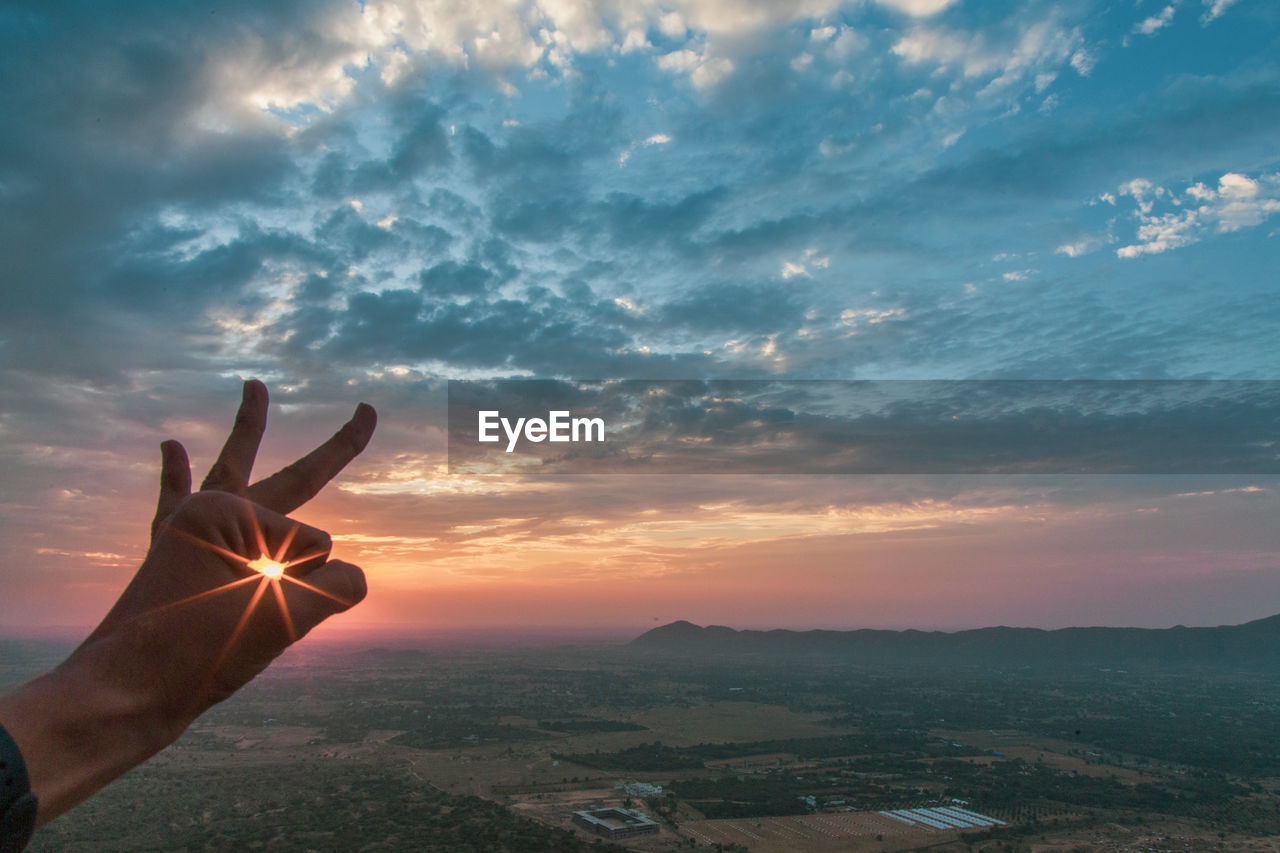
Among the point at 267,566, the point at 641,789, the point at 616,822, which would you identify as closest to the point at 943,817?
the point at 641,789

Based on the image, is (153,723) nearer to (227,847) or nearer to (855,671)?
(227,847)

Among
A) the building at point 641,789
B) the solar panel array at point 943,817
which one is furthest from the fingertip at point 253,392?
the building at point 641,789

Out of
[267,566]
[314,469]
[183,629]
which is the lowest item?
[183,629]

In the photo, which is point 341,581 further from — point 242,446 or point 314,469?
point 242,446

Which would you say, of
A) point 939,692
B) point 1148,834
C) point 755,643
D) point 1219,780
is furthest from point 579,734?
point 755,643

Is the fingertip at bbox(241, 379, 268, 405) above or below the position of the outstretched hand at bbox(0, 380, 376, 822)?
above

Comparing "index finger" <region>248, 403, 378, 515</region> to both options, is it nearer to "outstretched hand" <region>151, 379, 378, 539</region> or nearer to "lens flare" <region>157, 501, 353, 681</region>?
"outstretched hand" <region>151, 379, 378, 539</region>

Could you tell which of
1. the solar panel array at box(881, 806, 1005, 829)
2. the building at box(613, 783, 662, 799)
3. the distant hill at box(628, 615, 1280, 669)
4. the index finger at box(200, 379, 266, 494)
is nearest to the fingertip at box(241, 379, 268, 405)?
the index finger at box(200, 379, 266, 494)

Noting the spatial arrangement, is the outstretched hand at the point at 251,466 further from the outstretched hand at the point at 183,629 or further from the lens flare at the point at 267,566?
the lens flare at the point at 267,566
